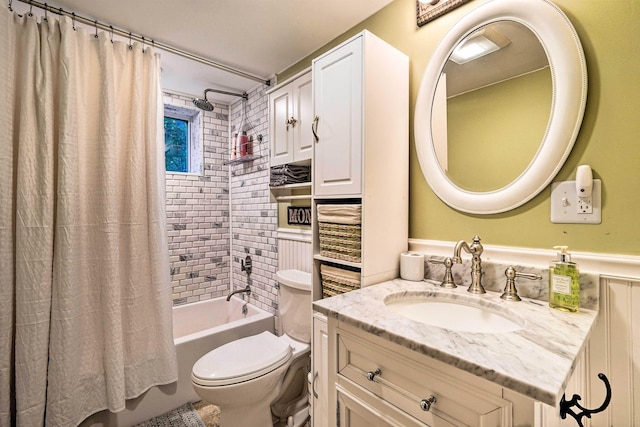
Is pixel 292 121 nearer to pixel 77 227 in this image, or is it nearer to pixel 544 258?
pixel 77 227

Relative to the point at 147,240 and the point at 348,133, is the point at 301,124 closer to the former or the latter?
the point at 348,133

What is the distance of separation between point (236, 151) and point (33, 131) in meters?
1.42

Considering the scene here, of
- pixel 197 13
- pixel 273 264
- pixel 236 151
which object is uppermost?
pixel 197 13

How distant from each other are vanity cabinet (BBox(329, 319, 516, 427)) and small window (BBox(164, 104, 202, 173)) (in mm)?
2515

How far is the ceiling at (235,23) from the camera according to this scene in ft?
5.07

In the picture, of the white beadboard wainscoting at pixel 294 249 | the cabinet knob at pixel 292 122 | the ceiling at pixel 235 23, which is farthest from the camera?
the white beadboard wainscoting at pixel 294 249

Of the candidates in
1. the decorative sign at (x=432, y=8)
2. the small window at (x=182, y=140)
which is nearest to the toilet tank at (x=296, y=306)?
the decorative sign at (x=432, y=8)

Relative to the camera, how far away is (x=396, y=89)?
1339 mm

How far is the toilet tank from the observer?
1728 mm

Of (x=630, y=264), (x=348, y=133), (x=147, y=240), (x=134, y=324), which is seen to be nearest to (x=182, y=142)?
(x=147, y=240)

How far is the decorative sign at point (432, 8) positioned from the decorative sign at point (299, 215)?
1.28 meters

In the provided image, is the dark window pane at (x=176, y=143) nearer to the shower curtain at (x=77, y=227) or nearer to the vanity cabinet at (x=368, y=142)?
the shower curtain at (x=77, y=227)

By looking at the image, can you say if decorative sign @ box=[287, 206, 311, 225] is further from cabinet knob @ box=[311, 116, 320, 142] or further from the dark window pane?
the dark window pane

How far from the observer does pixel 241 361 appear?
152 cm
